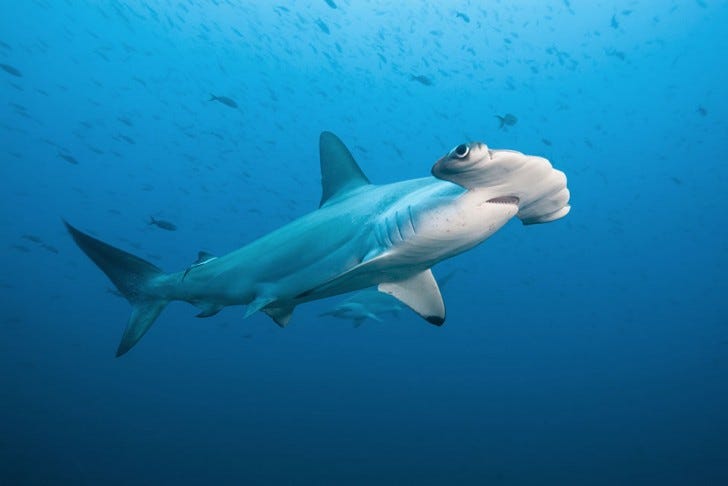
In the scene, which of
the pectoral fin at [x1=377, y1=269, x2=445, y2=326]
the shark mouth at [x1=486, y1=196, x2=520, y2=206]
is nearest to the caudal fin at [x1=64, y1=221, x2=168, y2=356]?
the pectoral fin at [x1=377, y1=269, x2=445, y2=326]

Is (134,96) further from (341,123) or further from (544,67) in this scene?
(544,67)

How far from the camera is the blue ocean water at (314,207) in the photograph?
2064cm

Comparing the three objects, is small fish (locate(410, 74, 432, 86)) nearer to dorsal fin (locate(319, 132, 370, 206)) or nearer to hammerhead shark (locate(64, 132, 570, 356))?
dorsal fin (locate(319, 132, 370, 206))

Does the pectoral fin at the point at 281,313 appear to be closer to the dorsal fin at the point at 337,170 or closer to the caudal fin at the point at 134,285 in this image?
the dorsal fin at the point at 337,170

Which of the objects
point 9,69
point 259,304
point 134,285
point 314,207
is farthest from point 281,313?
point 314,207

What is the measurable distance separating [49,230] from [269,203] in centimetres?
2927

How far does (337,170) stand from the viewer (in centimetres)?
344

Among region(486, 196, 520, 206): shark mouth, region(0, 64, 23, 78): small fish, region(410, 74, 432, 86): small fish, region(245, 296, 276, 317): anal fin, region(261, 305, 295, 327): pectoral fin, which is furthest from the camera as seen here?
region(410, 74, 432, 86): small fish

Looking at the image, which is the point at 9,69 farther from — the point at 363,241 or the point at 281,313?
the point at 363,241

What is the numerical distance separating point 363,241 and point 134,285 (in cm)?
230

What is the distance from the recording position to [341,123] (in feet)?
128

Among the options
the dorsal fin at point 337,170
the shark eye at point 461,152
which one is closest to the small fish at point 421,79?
the dorsal fin at point 337,170

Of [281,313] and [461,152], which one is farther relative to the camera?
[281,313]

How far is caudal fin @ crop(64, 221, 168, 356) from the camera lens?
3.59 m
